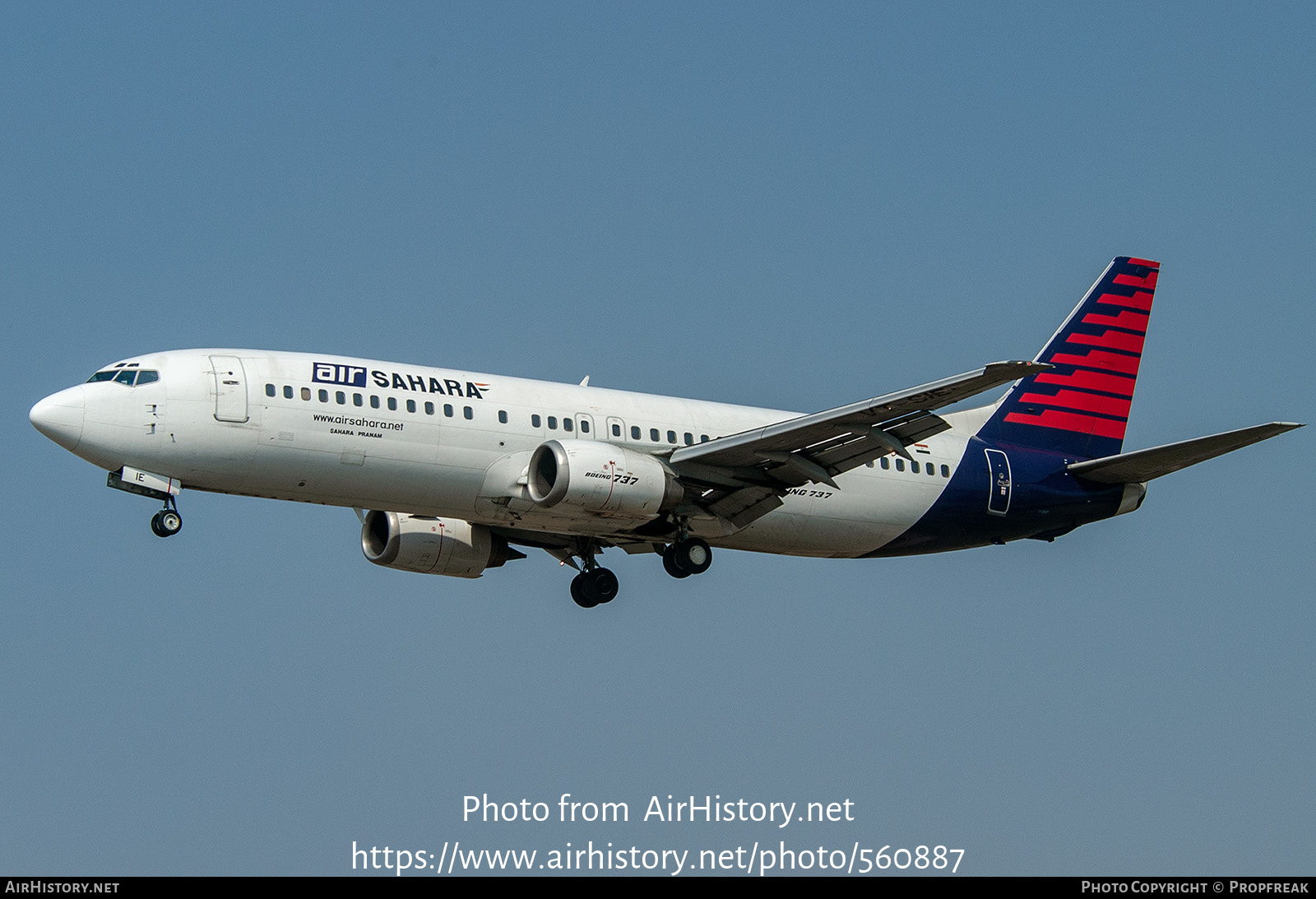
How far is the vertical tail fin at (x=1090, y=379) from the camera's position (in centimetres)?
4322

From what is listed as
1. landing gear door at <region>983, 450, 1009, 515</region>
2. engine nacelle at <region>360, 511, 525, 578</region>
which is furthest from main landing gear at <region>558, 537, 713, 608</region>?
landing gear door at <region>983, 450, 1009, 515</region>

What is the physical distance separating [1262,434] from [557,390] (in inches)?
578

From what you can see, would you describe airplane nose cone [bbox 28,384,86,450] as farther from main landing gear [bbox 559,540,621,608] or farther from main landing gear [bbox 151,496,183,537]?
main landing gear [bbox 559,540,621,608]

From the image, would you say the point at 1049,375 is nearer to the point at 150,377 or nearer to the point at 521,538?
the point at 521,538

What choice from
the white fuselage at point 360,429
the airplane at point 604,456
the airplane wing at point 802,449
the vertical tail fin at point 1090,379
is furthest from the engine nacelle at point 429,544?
the vertical tail fin at point 1090,379

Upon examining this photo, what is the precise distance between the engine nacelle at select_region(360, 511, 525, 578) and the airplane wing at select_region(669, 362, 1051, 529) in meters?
5.86

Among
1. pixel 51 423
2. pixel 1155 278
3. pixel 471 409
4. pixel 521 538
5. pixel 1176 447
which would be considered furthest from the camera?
pixel 1155 278

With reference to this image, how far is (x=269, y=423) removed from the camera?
34.6 m

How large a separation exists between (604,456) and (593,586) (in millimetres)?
5947

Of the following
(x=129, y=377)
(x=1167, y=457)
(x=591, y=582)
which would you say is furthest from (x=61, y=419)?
(x=1167, y=457)

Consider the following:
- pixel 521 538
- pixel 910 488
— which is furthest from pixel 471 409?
pixel 910 488

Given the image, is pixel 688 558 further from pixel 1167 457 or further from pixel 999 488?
pixel 1167 457

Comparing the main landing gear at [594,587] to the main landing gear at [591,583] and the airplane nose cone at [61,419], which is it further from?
the airplane nose cone at [61,419]

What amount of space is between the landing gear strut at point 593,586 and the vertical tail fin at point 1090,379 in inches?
390
